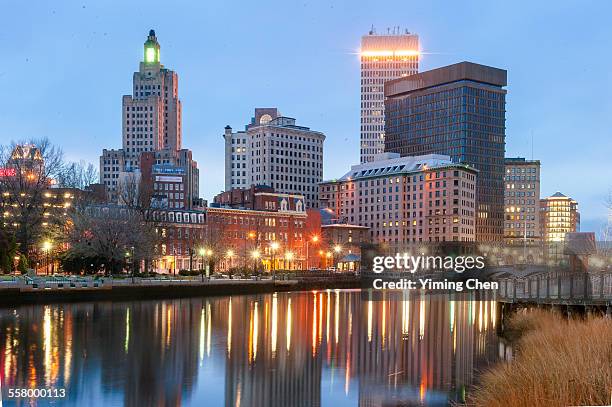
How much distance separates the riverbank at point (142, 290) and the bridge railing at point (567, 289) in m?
36.3

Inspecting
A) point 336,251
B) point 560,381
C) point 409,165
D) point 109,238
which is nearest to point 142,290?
point 109,238

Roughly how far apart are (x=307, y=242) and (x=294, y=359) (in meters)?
115

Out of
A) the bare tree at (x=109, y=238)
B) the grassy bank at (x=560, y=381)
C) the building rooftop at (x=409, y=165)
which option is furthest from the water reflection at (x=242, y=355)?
the building rooftop at (x=409, y=165)

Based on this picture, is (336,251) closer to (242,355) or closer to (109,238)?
(109,238)

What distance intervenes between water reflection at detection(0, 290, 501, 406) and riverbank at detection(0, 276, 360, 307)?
125 inches

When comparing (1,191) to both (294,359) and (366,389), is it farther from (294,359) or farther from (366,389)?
(366,389)

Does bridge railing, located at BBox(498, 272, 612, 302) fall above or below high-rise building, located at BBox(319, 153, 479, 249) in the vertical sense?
below

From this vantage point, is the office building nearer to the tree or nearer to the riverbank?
the riverbank

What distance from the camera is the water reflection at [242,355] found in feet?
85.6

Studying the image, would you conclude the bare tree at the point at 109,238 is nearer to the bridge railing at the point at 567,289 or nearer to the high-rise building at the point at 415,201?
the bridge railing at the point at 567,289

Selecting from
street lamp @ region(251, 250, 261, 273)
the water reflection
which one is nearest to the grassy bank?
the water reflection

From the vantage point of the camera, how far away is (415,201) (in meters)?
183

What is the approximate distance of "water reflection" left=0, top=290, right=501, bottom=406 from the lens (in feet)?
85.6

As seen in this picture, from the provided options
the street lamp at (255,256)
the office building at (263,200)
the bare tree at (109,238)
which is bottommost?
the street lamp at (255,256)
